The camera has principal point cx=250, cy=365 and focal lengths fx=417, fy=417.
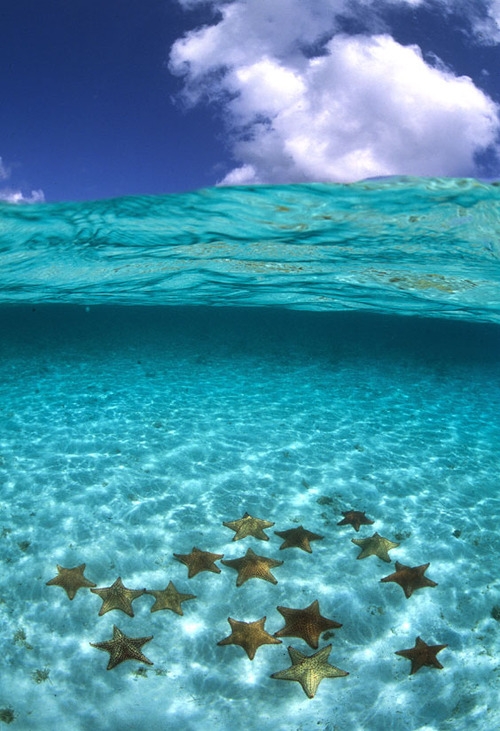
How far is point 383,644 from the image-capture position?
4.87 metres

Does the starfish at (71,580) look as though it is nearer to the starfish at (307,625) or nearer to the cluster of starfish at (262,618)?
the cluster of starfish at (262,618)

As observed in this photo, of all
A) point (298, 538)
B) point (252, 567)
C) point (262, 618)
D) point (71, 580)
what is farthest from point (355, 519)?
point (71, 580)

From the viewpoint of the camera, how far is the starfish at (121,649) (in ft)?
14.0

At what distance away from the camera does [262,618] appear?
481cm

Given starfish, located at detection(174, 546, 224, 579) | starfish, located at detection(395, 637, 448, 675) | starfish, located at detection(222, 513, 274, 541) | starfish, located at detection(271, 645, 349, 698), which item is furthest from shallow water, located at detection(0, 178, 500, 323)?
starfish, located at detection(271, 645, 349, 698)

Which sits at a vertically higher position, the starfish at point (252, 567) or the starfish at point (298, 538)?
the starfish at point (298, 538)

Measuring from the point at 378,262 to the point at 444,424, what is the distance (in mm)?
5755

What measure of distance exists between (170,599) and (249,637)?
110cm

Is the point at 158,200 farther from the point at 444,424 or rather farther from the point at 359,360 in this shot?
the point at 359,360

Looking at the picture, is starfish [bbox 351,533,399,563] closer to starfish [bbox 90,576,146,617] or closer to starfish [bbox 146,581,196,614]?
starfish [bbox 146,581,196,614]

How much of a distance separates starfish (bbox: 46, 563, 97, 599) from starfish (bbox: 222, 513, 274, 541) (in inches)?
78.9

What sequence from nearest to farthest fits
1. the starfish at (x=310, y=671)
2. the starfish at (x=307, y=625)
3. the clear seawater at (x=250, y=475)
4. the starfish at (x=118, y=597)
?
1. the starfish at (x=310, y=671)
2. the clear seawater at (x=250, y=475)
3. the starfish at (x=307, y=625)
4. the starfish at (x=118, y=597)

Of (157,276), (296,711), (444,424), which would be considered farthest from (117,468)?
(157,276)

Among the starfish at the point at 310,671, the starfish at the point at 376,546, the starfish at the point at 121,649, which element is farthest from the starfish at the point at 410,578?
the starfish at the point at 121,649
